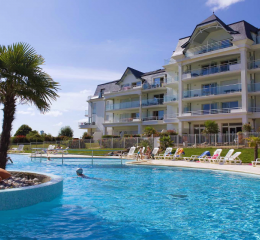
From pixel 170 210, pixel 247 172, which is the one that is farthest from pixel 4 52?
pixel 247 172

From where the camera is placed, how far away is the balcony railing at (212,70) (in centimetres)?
2810

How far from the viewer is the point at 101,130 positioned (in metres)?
47.0

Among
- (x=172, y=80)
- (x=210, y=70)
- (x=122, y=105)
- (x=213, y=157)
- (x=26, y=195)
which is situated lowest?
(x=26, y=195)

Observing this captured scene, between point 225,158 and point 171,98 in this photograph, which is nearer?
point 225,158

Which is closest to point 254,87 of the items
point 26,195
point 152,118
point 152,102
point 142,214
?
point 152,102

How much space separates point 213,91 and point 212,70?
246cm

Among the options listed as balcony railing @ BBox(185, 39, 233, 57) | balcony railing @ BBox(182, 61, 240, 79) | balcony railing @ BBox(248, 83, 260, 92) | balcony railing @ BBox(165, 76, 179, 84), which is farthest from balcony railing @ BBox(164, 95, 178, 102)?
balcony railing @ BBox(248, 83, 260, 92)

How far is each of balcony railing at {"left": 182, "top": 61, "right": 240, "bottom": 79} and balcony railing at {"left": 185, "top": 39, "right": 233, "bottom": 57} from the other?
1972 millimetres

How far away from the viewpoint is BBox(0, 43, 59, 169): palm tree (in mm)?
7973

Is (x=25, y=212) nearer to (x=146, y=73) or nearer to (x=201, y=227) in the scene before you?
(x=201, y=227)

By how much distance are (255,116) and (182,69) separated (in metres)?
10.6

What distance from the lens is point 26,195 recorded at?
20.7 ft

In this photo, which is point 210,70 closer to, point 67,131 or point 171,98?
point 171,98

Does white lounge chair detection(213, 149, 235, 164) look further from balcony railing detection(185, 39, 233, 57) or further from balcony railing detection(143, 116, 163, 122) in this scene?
balcony railing detection(143, 116, 163, 122)
